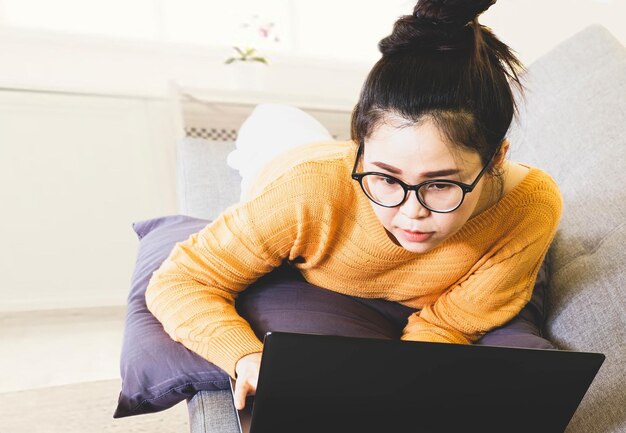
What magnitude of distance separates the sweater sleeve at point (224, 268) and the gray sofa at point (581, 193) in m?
0.12

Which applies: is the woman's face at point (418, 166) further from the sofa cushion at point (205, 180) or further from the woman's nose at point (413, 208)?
the sofa cushion at point (205, 180)

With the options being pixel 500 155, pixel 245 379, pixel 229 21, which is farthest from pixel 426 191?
pixel 229 21

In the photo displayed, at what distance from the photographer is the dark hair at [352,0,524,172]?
25.2 inches

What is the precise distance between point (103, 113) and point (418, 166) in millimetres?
1403

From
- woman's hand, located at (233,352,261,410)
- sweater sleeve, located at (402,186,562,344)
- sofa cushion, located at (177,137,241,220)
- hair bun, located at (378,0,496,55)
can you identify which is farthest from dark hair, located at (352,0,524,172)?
sofa cushion, located at (177,137,241,220)

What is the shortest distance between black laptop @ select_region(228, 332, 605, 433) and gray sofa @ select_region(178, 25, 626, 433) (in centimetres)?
15

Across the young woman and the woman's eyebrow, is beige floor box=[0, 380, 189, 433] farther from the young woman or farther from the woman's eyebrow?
the woman's eyebrow

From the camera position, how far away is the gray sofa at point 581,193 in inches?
30.9

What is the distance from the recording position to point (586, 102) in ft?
3.95

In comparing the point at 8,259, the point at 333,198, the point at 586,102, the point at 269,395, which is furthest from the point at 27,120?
the point at 586,102

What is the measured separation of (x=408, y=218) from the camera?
717 millimetres

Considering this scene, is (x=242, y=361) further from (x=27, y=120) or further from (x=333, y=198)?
(x=27, y=120)

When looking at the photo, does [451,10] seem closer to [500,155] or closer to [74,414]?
[500,155]

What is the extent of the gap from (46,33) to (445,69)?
1610 mm
